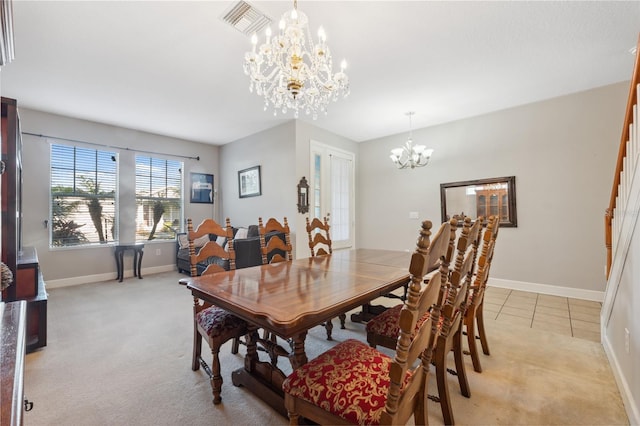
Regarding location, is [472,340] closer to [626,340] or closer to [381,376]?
[626,340]

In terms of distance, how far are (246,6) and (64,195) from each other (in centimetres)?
437

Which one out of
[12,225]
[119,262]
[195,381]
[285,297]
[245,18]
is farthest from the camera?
[119,262]

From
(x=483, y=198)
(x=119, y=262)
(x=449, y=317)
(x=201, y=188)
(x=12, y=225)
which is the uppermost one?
(x=201, y=188)

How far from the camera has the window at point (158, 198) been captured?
5039mm

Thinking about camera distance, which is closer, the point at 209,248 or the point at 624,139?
the point at 209,248

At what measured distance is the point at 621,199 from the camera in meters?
2.15

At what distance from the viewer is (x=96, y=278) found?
14.9 feet

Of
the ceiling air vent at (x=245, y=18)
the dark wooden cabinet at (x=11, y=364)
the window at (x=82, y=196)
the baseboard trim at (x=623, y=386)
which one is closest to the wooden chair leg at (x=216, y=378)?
the dark wooden cabinet at (x=11, y=364)

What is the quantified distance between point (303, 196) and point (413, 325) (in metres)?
3.77

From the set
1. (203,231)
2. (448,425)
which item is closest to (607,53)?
(448,425)

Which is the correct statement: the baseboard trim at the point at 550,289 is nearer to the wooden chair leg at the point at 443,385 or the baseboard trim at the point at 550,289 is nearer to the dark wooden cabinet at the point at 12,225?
the wooden chair leg at the point at 443,385

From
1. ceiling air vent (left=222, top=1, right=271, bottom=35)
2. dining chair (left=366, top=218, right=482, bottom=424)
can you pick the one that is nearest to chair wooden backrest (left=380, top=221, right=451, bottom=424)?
dining chair (left=366, top=218, right=482, bottom=424)

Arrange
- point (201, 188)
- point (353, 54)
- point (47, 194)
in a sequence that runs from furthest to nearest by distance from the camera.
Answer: point (201, 188) < point (47, 194) < point (353, 54)

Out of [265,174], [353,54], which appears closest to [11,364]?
[353,54]
